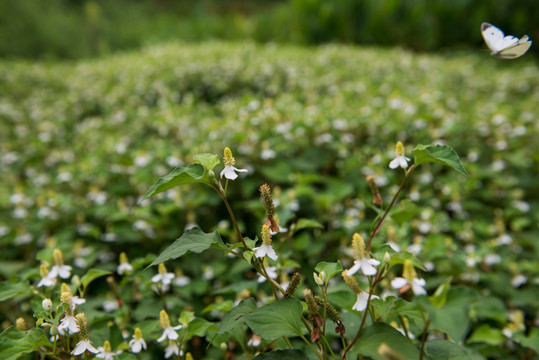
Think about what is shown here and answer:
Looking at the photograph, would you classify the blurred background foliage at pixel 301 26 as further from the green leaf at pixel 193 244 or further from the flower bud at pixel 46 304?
the flower bud at pixel 46 304

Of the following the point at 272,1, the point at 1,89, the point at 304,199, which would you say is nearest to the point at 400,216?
the point at 304,199

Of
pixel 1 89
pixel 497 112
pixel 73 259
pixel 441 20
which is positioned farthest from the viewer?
pixel 441 20

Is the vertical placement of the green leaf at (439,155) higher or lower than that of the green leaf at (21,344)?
higher

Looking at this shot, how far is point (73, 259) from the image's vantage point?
1.72 metres

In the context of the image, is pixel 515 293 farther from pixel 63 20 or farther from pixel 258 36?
pixel 63 20

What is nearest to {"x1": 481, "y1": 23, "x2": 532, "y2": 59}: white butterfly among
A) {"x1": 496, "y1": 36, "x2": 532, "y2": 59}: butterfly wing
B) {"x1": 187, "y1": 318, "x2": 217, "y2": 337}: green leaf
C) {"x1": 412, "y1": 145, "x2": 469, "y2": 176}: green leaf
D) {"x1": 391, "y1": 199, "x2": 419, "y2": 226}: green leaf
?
{"x1": 496, "y1": 36, "x2": 532, "y2": 59}: butterfly wing

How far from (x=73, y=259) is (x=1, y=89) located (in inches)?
144

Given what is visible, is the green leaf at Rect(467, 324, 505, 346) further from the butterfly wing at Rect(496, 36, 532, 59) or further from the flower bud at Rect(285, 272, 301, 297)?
the butterfly wing at Rect(496, 36, 532, 59)

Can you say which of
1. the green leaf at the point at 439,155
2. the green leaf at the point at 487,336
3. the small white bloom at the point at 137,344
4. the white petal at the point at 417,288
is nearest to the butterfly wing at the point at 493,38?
the green leaf at the point at 439,155

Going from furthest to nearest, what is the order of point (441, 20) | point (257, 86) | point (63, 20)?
point (63, 20)
point (441, 20)
point (257, 86)

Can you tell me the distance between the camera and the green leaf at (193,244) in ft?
2.36

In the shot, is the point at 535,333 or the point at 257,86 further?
the point at 257,86

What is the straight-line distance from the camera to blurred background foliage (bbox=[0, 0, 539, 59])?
6047 millimetres

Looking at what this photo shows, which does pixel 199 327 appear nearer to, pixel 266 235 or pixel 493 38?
pixel 266 235
